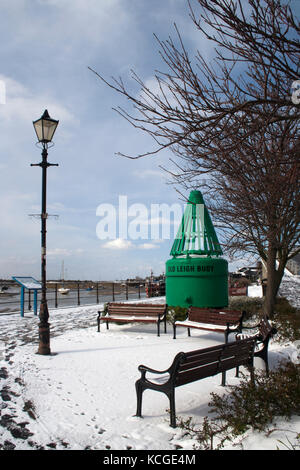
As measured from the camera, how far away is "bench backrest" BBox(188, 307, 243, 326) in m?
8.38

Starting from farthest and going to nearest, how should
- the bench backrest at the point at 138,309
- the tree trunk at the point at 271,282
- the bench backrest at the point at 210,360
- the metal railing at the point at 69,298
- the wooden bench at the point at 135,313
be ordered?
the metal railing at the point at 69,298
the tree trunk at the point at 271,282
the bench backrest at the point at 138,309
the wooden bench at the point at 135,313
the bench backrest at the point at 210,360

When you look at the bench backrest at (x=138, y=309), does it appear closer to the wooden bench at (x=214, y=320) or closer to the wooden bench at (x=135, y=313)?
the wooden bench at (x=135, y=313)

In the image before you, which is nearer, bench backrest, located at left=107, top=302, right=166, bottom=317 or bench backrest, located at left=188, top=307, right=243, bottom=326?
bench backrest, located at left=188, top=307, right=243, bottom=326

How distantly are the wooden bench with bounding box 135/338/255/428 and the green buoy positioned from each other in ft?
20.9

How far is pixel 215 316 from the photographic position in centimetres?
867

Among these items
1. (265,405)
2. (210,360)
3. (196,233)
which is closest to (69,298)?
(196,233)

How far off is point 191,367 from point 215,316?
14.6ft

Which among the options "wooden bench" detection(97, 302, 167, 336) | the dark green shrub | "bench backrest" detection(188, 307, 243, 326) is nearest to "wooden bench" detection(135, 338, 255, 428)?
the dark green shrub

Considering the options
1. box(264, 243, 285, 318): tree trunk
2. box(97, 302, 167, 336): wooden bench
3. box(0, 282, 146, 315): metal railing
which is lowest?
box(0, 282, 146, 315): metal railing

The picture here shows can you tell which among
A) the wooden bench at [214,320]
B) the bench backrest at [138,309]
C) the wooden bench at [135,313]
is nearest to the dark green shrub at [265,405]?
the wooden bench at [214,320]

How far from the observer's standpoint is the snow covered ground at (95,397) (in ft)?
11.8

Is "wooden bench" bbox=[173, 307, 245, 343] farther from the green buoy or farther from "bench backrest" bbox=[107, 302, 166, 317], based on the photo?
the green buoy

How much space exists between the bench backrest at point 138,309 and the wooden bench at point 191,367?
15.1 ft
